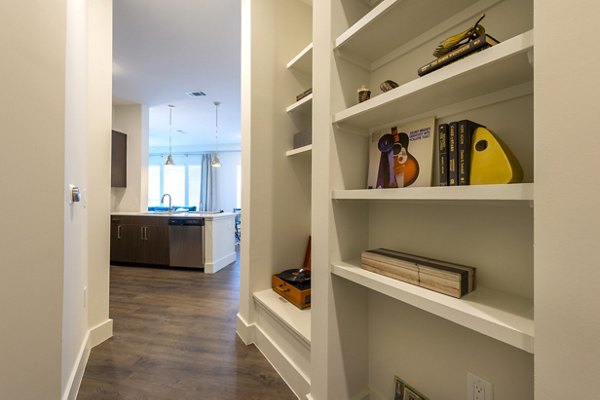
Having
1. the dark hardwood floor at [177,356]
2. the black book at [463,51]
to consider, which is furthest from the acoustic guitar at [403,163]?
the dark hardwood floor at [177,356]

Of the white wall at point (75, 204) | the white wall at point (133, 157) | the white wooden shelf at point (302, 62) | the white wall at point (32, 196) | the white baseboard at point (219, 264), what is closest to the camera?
the white wall at point (32, 196)

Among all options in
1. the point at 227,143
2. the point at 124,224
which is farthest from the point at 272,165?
the point at 227,143

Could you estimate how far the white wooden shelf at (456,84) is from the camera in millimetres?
677

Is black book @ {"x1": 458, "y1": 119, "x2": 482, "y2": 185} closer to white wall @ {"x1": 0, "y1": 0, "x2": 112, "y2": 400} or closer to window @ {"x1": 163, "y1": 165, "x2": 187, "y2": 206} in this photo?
white wall @ {"x1": 0, "y1": 0, "x2": 112, "y2": 400}

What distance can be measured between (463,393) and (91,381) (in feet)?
6.42

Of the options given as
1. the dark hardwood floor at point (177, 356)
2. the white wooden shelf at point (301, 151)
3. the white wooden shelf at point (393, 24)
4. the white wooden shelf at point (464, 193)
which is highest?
the white wooden shelf at point (393, 24)

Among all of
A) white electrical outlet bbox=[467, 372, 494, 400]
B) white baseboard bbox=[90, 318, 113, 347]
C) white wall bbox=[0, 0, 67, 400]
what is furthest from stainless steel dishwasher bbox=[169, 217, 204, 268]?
white electrical outlet bbox=[467, 372, 494, 400]

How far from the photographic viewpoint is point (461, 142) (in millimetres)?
862

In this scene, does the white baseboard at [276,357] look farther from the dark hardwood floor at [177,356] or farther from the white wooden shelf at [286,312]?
the white wooden shelf at [286,312]

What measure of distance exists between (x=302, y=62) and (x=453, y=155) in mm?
1499

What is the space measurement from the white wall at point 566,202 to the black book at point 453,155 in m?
0.28

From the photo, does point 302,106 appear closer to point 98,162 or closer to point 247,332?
point 98,162

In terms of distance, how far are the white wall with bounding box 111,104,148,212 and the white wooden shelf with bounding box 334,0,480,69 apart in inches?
193

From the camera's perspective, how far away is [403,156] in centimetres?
114
